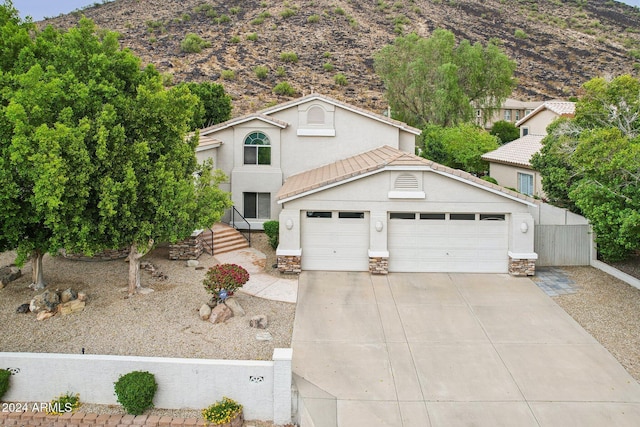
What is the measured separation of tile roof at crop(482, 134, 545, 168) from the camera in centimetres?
2659

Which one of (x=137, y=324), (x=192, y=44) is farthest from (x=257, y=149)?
(x=192, y=44)

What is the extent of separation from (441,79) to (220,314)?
95.6 ft

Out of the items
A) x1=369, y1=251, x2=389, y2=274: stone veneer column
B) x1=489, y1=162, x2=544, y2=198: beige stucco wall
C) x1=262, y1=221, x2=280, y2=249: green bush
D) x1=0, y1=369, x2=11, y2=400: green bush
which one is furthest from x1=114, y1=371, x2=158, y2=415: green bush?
x1=489, y1=162, x2=544, y2=198: beige stucco wall

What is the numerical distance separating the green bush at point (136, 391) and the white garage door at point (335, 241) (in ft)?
28.0

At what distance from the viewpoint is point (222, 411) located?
943 cm

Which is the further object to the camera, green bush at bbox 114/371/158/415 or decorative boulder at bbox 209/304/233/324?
decorative boulder at bbox 209/304/233/324

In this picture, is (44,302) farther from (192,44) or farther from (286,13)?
(286,13)

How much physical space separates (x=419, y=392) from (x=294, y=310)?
4.90m

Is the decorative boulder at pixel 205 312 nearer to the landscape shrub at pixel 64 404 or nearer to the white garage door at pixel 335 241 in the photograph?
the landscape shrub at pixel 64 404

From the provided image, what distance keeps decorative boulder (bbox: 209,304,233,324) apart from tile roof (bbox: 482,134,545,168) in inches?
714

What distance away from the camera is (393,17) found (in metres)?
79.2

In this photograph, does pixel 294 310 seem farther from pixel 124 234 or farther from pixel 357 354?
pixel 124 234

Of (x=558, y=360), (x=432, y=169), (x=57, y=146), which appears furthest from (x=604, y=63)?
(x=57, y=146)

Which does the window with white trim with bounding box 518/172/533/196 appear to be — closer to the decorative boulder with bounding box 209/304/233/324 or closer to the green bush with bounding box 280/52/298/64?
the decorative boulder with bounding box 209/304/233/324
